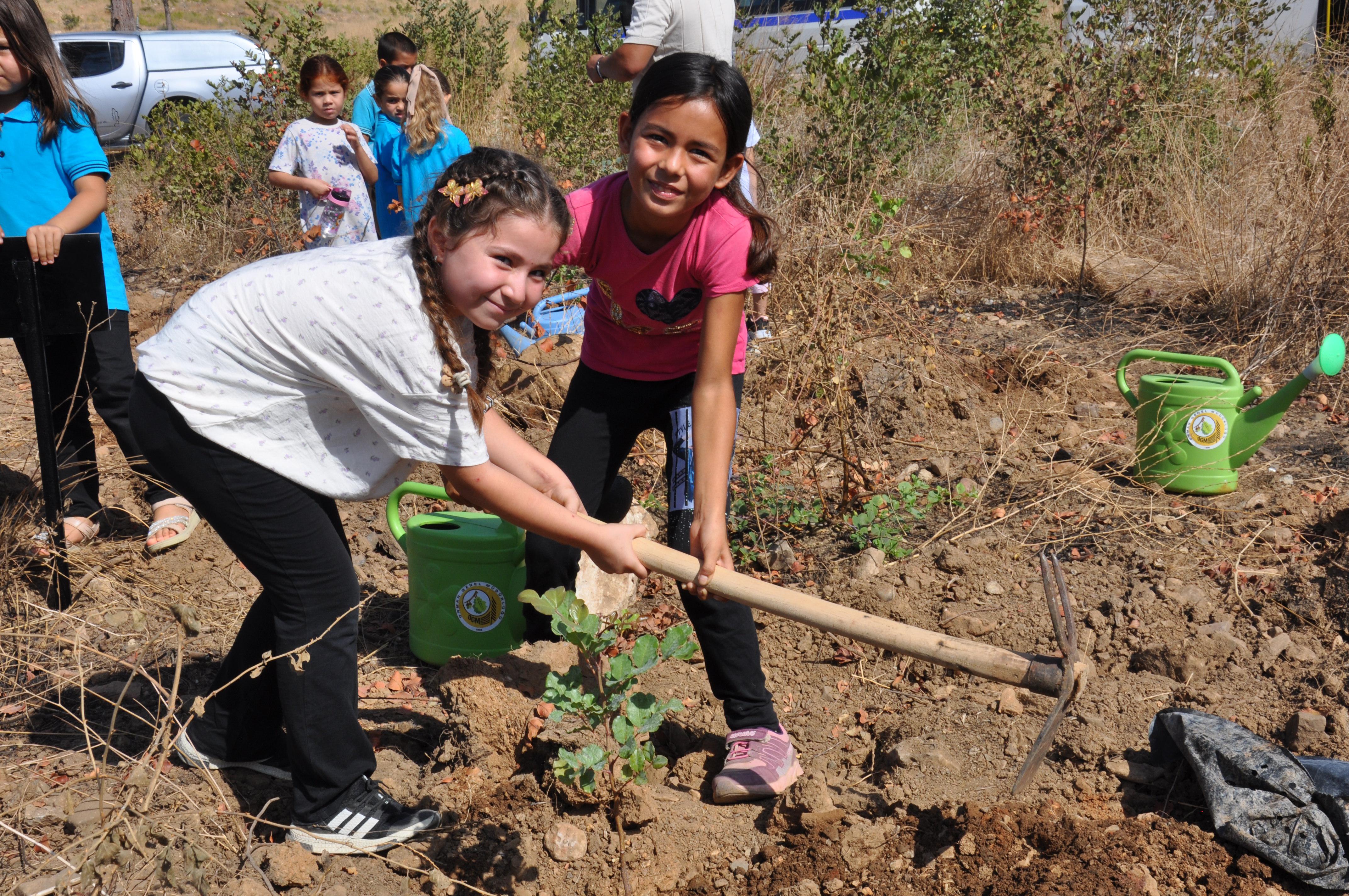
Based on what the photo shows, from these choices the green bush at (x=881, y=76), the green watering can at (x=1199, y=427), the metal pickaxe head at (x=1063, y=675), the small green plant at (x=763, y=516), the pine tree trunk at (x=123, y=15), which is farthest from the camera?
the pine tree trunk at (x=123, y=15)

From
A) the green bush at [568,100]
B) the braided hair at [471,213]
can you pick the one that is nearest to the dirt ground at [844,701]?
the braided hair at [471,213]

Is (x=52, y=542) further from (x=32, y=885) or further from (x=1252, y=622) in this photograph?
(x=1252, y=622)

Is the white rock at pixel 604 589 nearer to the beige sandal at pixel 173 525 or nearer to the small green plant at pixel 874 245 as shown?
the small green plant at pixel 874 245

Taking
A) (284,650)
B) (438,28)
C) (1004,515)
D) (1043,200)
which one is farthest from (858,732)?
(438,28)

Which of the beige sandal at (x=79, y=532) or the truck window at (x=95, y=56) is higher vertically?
the truck window at (x=95, y=56)

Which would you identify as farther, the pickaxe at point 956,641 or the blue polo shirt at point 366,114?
the blue polo shirt at point 366,114

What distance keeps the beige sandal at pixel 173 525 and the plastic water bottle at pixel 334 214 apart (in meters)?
1.65

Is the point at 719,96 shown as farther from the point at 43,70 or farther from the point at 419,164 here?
the point at 419,164

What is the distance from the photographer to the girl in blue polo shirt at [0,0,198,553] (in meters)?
2.90

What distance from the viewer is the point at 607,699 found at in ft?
6.58

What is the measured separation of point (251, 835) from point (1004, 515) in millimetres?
2405

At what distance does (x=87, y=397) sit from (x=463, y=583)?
1553mm

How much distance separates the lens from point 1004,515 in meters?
3.30

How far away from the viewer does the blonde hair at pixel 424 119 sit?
14.7 feet
